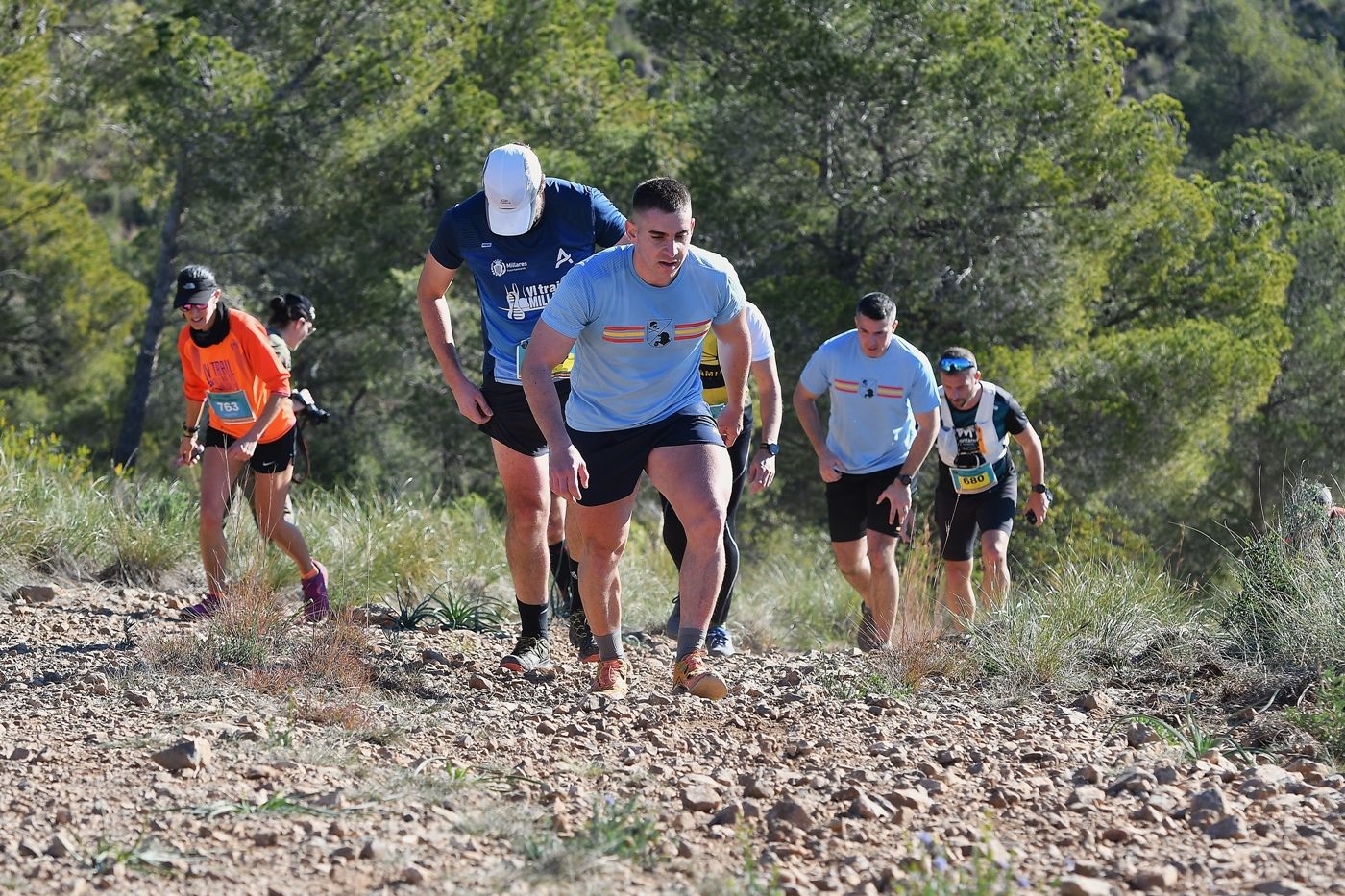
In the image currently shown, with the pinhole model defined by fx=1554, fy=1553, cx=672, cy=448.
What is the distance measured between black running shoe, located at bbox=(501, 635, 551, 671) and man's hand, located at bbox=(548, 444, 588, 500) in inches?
48.5

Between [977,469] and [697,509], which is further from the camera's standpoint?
[977,469]

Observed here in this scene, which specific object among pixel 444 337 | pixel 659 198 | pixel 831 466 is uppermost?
pixel 659 198

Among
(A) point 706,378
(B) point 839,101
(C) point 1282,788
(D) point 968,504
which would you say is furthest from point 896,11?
(C) point 1282,788

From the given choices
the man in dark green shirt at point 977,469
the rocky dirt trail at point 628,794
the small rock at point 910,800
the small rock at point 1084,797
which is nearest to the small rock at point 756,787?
the rocky dirt trail at point 628,794

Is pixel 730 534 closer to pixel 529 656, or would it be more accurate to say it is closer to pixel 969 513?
pixel 529 656


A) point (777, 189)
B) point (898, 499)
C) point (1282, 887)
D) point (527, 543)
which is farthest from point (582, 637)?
point (777, 189)

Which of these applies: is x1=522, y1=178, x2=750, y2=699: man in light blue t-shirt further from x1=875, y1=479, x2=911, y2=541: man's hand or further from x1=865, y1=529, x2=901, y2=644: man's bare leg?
x1=865, y1=529, x2=901, y2=644: man's bare leg

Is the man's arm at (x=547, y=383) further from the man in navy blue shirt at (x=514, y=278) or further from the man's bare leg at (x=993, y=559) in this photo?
the man's bare leg at (x=993, y=559)

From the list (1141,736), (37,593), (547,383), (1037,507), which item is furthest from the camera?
(1037,507)

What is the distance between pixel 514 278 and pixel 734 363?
92cm

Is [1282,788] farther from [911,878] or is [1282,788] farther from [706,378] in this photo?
[706,378]

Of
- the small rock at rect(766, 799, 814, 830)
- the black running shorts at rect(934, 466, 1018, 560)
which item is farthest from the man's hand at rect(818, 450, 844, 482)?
the small rock at rect(766, 799, 814, 830)

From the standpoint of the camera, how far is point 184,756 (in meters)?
4.15

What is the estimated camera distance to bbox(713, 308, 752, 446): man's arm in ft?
17.2
